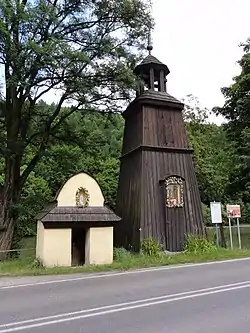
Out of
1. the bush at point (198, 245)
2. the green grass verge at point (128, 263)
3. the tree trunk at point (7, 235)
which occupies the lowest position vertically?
the green grass verge at point (128, 263)

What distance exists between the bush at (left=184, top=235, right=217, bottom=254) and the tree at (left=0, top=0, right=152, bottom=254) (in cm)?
761

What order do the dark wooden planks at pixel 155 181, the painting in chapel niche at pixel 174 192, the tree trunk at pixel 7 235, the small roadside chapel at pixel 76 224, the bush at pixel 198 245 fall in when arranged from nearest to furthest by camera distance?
→ the small roadside chapel at pixel 76 224 → the bush at pixel 198 245 → the dark wooden planks at pixel 155 181 → the tree trunk at pixel 7 235 → the painting in chapel niche at pixel 174 192

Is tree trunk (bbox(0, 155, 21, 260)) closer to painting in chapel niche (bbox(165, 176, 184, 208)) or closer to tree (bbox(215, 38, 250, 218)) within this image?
painting in chapel niche (bbox(165, 176, 184, 208))

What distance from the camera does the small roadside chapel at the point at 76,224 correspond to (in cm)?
1352

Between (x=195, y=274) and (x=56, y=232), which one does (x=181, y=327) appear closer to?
(x=195, y=274)

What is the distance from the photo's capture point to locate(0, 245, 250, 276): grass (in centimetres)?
1169

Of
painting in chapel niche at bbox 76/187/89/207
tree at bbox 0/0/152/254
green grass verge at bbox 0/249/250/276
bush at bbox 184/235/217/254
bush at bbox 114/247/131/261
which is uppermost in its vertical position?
tree at bbox 0/0/152/254

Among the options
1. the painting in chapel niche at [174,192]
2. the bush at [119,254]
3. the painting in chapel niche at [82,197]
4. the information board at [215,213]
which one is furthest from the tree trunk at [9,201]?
the information board at [215,213]

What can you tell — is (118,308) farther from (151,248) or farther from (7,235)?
(7,235)

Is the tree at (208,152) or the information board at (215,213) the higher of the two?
the tree at (208,152)

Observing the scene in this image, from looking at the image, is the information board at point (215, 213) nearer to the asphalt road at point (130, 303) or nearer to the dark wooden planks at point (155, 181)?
the dark wooden planks at point (155, 181)

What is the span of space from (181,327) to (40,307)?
9.40 feet

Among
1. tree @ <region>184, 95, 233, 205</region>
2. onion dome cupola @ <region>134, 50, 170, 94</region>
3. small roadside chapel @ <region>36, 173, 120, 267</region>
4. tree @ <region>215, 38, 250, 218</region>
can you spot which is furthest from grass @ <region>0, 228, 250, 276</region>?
tree @ <region>184, 95, 233, 205</region>

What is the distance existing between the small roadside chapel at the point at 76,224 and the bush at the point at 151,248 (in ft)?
5.17
